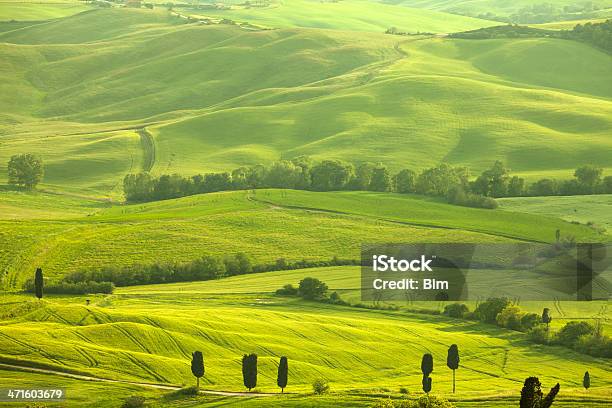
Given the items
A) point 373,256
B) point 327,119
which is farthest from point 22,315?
point 327,119

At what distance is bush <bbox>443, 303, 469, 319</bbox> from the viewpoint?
9350 centimetres

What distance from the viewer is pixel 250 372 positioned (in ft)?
246

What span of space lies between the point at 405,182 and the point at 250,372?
7110 centimetres

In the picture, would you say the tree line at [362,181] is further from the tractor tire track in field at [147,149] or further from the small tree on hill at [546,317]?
the small tree on hill at [546,317]

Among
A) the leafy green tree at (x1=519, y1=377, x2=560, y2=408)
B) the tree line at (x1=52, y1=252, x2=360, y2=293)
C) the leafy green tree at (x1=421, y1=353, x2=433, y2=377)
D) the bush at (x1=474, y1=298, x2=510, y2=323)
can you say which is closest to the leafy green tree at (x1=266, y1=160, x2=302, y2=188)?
the tree line at (x1=52, y1=252, x2=360, y2=293)

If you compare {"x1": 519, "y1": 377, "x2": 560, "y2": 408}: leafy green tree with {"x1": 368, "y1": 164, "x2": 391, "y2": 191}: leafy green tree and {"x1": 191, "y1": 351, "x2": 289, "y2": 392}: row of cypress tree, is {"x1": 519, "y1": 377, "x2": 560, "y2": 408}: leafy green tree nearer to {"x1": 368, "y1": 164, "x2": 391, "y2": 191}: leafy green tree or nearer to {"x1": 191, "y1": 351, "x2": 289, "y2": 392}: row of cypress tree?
{"x1": 191, "y1": 351, "x2": 289, "y2": 392}: row of cypress tree

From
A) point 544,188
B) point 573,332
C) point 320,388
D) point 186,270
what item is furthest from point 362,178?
point 320,388

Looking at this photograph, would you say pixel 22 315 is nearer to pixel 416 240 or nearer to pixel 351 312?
pixel 351 312

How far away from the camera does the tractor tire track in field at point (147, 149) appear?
164m

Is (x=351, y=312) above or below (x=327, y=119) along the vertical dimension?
below

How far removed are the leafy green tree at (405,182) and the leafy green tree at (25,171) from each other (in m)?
48.5

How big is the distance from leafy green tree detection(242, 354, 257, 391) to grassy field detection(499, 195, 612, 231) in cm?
5516

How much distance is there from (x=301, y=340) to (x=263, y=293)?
48.3ft

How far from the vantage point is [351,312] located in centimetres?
9450
